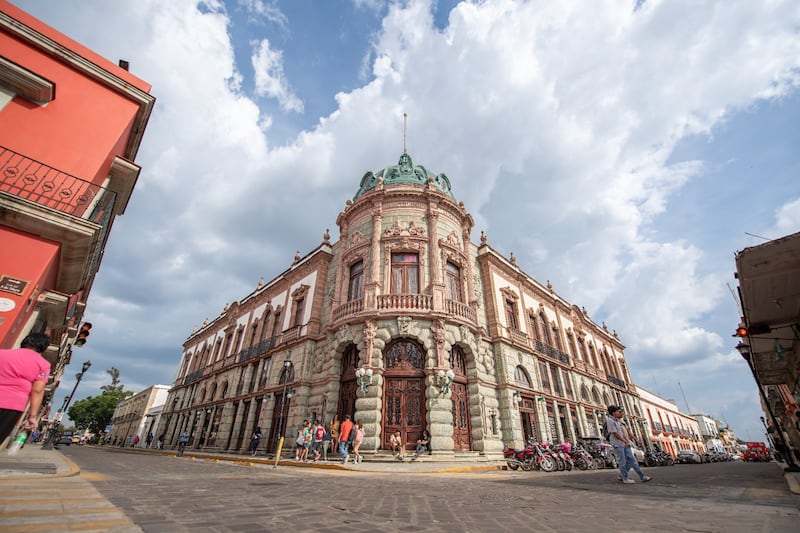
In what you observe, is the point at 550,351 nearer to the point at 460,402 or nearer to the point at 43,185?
the point at 460,402

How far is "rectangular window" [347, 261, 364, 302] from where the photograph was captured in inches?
680

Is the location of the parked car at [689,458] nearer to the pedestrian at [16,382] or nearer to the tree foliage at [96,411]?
the pedestrian at [16,382]

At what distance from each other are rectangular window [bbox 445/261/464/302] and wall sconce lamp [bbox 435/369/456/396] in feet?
14.0

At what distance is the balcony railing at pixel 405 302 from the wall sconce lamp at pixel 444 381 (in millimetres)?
2863

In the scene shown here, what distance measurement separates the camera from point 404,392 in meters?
14.1

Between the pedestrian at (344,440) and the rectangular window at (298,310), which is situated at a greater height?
the rectangular window at (298,310)

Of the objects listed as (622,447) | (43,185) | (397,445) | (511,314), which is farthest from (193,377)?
(622,447)

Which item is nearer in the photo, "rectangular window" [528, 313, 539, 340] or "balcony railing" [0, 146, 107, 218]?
"balcony railing" [0, 146, 107, 218]

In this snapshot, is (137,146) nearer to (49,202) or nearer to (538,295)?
(49,202)

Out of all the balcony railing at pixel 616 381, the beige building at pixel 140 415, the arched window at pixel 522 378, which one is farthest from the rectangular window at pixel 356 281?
the beige building at pixel 140 415

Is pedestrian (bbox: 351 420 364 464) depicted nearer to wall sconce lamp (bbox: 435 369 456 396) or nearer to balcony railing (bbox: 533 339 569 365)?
wall sconce lamp (bbox: 435 369 456 396)

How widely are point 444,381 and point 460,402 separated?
2042 millimetres

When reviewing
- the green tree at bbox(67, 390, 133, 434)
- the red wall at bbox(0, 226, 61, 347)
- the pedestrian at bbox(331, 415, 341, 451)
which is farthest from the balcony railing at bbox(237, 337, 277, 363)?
the green tree at bbox(67, 390, 133, 434)

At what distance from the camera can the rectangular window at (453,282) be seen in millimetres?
17203
